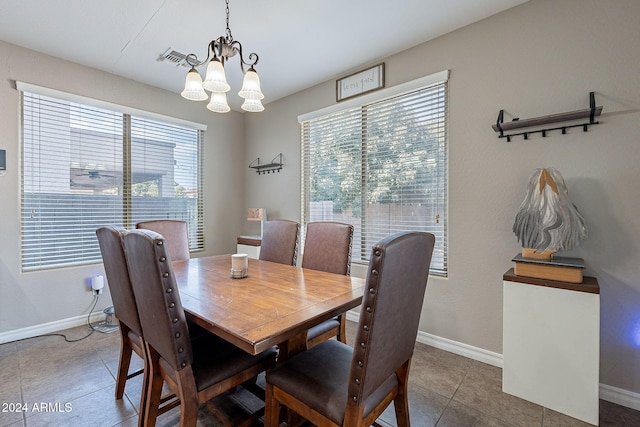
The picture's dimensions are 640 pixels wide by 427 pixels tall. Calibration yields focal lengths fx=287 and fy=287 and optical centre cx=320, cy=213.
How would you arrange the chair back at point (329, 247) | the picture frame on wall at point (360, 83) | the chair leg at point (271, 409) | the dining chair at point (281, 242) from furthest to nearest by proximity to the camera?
the picture frame on wall at point (360, 83), the dining chair at point (281, 242), the chair back at point (329, 247), the chair leg at point (271, 409)

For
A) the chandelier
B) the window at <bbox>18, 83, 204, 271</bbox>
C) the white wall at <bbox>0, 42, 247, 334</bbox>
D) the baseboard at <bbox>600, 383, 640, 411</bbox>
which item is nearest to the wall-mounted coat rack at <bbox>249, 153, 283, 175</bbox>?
the window at <bbox>18, 83, 204, 271</bbox>

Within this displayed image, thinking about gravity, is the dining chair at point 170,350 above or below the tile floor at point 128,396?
above

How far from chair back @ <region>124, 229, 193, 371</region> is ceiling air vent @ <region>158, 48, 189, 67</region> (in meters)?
2.19

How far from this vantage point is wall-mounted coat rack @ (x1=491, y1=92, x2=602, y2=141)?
1769 mm

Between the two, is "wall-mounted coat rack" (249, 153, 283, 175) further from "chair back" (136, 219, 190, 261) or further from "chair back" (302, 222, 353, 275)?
"chair back" (302, 222, 353, 275)

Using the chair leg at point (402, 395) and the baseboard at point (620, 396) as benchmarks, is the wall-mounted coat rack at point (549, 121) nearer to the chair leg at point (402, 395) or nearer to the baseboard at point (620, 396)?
the baseboard at point (620, 396)

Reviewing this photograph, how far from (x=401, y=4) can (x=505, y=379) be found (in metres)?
2.64

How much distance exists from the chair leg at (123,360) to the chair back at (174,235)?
0.89 metres

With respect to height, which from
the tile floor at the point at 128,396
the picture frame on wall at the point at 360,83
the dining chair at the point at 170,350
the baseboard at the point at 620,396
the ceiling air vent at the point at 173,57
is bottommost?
the tile floor at the point at 128,396

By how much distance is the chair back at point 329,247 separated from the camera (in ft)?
7.00

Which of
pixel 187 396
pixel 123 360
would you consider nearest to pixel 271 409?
pixel 187 396

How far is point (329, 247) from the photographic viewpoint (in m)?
2.23

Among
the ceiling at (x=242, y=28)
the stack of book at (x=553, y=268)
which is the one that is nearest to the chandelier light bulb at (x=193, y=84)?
the ceiling at (x=242, y=28)

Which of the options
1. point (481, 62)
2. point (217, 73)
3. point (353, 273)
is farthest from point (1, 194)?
point (481, 62)
